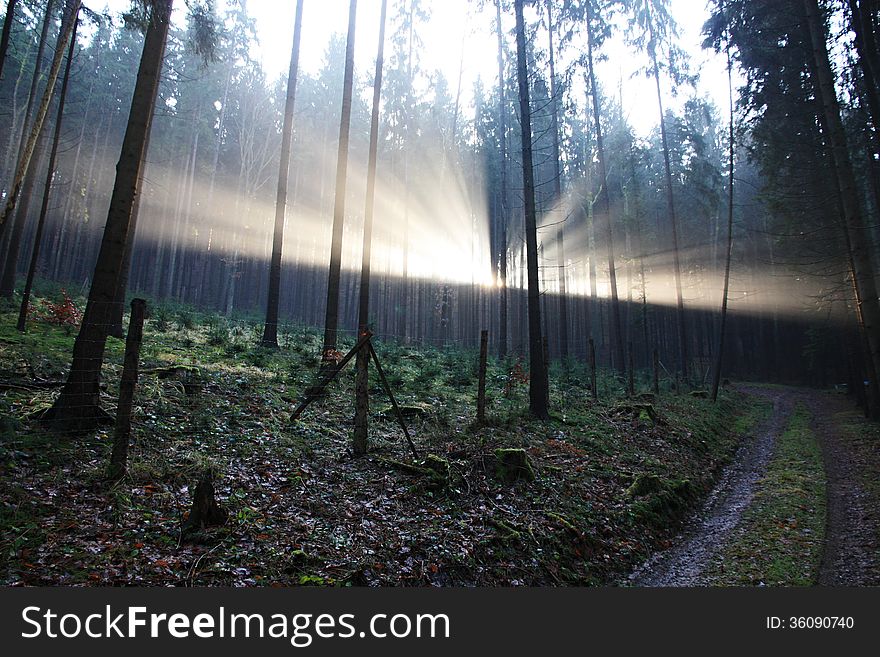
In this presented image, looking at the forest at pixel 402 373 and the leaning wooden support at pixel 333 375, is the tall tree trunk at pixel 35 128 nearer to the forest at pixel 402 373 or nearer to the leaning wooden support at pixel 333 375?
the forest at pixel 402 373

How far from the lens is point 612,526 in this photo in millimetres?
6410

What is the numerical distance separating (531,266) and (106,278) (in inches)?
365

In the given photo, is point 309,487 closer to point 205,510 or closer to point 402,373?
point 205,510

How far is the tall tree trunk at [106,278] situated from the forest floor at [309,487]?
15.9 inches

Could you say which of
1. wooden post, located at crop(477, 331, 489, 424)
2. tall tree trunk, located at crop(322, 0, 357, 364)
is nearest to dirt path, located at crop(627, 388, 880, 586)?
wooden post, located at crop(477, 331, 489, 424)

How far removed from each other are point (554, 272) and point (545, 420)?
3271 cm

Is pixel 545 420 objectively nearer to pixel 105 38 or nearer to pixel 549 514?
pixel 549 514

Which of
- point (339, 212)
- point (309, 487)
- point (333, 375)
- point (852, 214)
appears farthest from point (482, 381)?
point (852, 214)

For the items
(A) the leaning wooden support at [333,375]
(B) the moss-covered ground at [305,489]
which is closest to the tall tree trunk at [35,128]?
(B) the moss-covered ground at [305,489]

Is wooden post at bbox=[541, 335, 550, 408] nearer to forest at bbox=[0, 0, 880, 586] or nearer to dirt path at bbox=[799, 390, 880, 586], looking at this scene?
forest at bbox=[0, 0, 880, 586]

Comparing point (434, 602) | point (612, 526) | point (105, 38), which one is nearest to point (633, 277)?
point (612, 526)

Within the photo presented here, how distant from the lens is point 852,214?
10.1 m

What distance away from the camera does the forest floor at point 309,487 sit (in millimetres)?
3887

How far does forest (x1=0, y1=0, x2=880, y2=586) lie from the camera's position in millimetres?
4742
